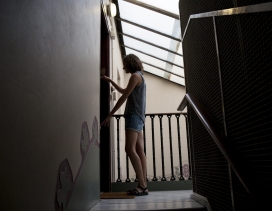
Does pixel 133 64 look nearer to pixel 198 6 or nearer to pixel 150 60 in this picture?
pixel 198 6

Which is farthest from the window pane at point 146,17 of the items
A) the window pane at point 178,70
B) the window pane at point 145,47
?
the window pane at point 178,70

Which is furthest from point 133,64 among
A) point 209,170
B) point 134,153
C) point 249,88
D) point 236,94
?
point 249,88

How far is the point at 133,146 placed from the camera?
2510 millimetres

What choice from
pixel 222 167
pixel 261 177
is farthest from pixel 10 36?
pixel 222 167

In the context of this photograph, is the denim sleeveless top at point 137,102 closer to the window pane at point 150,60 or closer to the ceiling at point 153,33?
the ceiling at point 153,33

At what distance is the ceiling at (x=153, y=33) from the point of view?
500 centimetres

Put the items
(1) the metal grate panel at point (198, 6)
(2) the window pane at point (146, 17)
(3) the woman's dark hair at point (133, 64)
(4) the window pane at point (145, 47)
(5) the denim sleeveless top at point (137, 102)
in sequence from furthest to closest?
(4) the window pane at point (145, 47) < (2) the window pane at point (146, 17) < (3) the woman's dark hair at point (133, 64) < (5) the denim sleeveless top at point (137, 102) < (1) the metal grate panel at point (198, 6)

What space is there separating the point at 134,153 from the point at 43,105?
5.20ft

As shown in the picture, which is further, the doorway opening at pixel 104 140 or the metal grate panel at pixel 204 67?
the doorway opening at pixel 104 140

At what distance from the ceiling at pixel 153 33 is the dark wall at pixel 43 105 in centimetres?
345

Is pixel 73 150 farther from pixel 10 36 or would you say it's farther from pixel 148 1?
pixel 148 1

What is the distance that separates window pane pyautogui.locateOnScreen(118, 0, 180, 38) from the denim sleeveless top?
284 cm

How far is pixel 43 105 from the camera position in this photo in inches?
40.2

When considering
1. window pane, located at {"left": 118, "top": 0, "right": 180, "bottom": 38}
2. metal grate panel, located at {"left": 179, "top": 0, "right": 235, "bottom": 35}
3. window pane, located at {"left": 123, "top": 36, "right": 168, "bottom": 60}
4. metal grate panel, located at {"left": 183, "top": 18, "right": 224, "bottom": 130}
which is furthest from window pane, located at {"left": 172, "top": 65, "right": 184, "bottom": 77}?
metal grate panel, located at {"left": 183, "top": 18, "right": 224, "bottom": 130}
